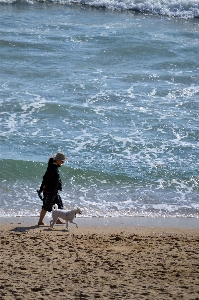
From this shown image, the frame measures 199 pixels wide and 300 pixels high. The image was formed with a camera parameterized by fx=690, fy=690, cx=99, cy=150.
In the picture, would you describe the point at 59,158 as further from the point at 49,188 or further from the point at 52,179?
the point at 49,188

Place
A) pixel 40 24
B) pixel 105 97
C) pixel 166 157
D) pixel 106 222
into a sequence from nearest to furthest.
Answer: pixel 106 222 < pixel 166 157 < pixel 105 97 < pixel 40 24

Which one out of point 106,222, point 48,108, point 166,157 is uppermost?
point 48,108

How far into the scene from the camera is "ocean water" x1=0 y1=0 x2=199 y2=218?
13281 millimetres

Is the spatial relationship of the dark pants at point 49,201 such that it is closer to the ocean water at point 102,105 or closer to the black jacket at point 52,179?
the black jacket at point 52,179

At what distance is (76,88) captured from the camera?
19.7 m

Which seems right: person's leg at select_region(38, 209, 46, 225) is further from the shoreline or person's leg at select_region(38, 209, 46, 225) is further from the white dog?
the white dog

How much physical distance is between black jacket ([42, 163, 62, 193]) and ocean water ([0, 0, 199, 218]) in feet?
3.27

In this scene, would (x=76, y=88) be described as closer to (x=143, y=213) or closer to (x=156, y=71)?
(x=156, y=71)

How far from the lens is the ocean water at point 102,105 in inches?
523

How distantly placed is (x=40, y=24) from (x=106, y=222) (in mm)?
16457

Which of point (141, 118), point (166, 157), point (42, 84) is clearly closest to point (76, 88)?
point (42, 84)

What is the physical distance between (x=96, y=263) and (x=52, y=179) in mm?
2654

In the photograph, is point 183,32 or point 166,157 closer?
point 166,157

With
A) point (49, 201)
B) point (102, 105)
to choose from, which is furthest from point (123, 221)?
point (102, 105)
